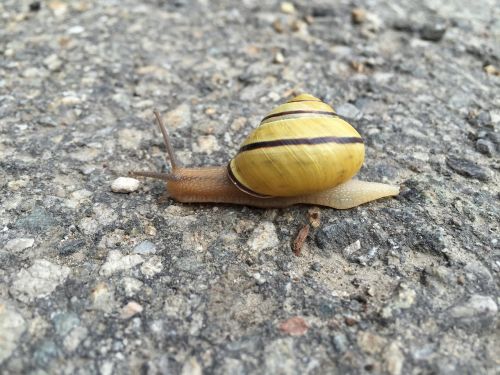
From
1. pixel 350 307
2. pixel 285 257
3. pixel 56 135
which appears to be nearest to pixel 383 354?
pixel 350 307

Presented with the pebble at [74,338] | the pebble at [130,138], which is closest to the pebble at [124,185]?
the pebble at [130,138]

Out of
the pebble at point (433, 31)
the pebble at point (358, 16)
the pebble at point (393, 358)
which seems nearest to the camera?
the pebble at point (393, 358)

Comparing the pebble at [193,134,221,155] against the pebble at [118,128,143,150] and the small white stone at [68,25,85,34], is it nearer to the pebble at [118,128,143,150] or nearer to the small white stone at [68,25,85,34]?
the pebble at [118,128,143,150]

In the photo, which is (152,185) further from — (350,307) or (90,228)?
(350,307)

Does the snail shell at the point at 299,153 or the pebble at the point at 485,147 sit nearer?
the snail shell at the point at 299,153

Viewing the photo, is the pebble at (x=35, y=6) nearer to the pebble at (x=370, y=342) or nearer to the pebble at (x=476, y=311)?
the pebble at (x=370, y=342)

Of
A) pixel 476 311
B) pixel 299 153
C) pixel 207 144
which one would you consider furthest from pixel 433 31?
pixel 476 311

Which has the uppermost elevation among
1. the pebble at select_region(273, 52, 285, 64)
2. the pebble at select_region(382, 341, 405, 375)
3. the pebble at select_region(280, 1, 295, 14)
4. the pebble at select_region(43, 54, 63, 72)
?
the pebble at select_region(280, 1, 295, 14)

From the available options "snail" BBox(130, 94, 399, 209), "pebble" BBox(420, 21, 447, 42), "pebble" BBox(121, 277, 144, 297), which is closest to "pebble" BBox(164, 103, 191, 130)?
"snail" BBox(130, 94, 399, 209)
